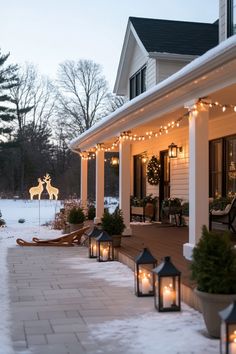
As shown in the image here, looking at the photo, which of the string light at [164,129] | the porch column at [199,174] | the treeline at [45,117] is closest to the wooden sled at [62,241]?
the string light at [164,129]

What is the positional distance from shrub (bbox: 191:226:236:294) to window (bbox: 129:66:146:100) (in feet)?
35.8

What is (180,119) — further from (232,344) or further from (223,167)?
(232,344)

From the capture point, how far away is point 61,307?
18.0 ft

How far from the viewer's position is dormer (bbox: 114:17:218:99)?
1358 cm

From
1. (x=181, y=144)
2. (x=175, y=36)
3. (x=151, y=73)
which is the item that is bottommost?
(x=181, y=144)

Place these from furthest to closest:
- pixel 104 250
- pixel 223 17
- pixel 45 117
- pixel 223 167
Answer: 1. pixel 45 117
2. pixel 223 167
3. pixel 223 17
4. pixel 104 250

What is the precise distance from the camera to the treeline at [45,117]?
38.8 metres

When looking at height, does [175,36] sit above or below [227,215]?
above

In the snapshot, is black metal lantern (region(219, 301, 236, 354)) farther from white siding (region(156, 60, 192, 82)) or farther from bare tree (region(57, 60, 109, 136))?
bare tree (region(57, 60, 109, 136))

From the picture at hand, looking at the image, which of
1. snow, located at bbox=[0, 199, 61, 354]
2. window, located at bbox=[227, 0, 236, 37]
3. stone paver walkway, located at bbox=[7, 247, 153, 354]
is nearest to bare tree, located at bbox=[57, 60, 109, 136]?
snow, located at bbox=[0, 199, 61, 354]

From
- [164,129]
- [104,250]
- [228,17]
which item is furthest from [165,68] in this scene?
[104,250]

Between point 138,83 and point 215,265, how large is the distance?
1174cm

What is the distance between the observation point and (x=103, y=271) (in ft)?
25.6

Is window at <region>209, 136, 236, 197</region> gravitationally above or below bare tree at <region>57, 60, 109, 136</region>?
below
